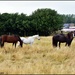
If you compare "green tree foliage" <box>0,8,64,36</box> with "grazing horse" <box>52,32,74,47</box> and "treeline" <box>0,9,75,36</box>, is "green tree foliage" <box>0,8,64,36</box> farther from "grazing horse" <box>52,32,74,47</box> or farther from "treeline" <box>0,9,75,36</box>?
"grazing horse" <box>52,32,74,47</box>

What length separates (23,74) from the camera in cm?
744

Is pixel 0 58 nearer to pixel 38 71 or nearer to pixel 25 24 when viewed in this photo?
pixel 38 71

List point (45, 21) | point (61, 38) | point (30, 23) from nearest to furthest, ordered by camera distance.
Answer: point (61, 38), point (30, 23), point (45, 21)

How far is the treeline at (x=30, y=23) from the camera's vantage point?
5162 centimetres

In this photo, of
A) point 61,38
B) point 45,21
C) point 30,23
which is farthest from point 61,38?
point 45,21

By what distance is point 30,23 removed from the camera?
5200 cm

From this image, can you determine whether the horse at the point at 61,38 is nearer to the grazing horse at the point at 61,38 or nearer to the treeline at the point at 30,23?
the grazing horse at the point at 61,38

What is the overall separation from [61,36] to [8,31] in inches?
1402

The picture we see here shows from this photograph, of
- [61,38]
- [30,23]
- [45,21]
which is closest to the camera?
[61,38]

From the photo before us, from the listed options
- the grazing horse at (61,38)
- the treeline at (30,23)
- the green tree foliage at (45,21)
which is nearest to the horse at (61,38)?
the grazing horse at (61,38)

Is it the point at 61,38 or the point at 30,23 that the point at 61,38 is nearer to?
the point at 61,38

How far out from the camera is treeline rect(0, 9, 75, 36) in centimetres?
5162

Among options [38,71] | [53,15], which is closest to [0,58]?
[38,71]

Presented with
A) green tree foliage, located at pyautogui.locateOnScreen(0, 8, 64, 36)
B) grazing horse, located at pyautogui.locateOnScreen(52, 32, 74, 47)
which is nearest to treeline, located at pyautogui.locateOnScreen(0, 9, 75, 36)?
green tree foliage, located at pyautogui.locateOnScreen(0, 8, 64, 36)
